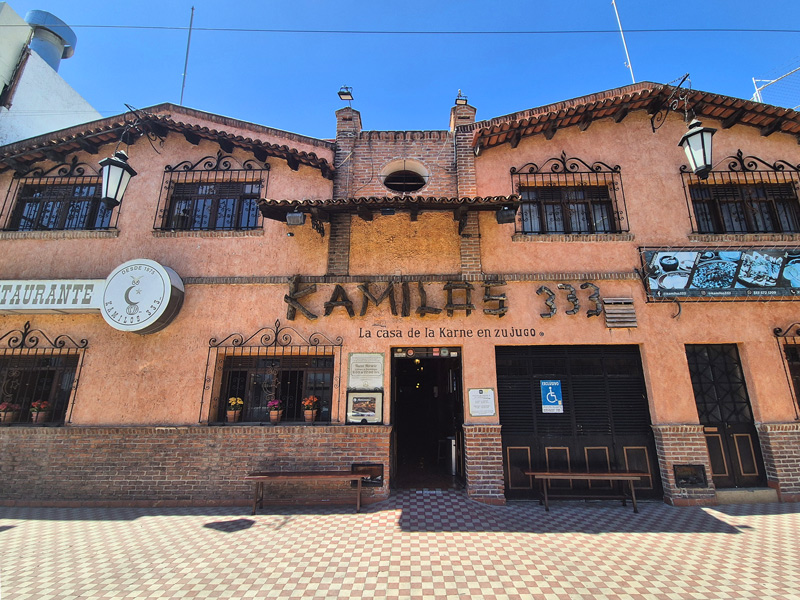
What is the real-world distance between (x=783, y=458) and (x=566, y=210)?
19.9ft

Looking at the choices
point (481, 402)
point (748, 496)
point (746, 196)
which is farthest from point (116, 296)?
point (746, 196)

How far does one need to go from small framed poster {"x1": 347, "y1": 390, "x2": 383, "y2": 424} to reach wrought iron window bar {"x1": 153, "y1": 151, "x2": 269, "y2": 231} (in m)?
4.41

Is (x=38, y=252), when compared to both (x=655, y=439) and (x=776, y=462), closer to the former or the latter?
(x=655, y=439)

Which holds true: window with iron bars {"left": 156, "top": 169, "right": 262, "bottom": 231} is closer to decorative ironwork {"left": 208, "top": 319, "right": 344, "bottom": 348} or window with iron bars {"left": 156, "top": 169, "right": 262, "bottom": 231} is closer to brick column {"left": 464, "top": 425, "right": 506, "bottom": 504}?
decorative ironwork {"left": 208, "top": 319, "right": 344, "bottom": 348}

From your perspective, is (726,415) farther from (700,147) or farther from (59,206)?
(59,206)

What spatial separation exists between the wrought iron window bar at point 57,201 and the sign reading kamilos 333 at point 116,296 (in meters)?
1.71

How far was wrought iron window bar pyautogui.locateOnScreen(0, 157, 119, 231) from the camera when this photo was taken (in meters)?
8.05

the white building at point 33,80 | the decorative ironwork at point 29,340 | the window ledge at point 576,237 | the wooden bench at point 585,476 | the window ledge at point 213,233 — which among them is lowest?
the wooden bench at point 585,476

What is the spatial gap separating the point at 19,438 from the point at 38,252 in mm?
3841

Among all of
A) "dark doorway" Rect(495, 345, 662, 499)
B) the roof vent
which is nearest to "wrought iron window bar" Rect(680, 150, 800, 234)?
"dark doorway" Rect(495, 345, 662, 499)

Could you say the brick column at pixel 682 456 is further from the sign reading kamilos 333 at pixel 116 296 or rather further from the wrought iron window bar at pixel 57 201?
the wrought iron window bar at pixel 57 201

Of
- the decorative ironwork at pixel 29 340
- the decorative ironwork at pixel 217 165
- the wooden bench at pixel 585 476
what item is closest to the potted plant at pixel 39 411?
the decorative ironwork at pixel 29 340

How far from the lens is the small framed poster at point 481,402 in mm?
6637

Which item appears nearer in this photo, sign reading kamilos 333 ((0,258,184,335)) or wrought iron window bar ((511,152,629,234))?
sign reading kamilos 333 ((0,258,184,335))
